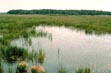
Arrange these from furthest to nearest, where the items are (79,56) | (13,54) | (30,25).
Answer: (30,25) < (79,56) < (13,54)

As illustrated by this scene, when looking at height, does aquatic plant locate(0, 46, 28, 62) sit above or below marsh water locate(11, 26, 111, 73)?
above

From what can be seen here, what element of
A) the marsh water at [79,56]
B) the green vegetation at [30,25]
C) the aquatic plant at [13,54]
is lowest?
the green vegetation at [30,25]

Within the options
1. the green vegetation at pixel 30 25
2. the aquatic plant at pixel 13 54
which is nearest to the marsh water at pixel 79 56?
the aquatic plant at pixel 13 54

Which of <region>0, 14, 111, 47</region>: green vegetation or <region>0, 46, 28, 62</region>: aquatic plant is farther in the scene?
<region>0, 14, 111, 47</region>: green vegetation

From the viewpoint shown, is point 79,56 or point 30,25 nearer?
point 79,56

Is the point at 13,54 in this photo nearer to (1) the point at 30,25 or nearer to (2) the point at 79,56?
(2) the point at 79,56

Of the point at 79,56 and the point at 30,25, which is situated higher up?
the point at 79,56

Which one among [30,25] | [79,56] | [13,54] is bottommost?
[30,25]

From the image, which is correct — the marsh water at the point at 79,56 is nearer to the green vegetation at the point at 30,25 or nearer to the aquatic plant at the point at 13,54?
the aquatic plant at the point at 13,54

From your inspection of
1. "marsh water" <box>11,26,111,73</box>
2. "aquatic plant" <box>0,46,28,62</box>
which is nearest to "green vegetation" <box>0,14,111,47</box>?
"aquatic plant" <box>0,46,28,62</box>

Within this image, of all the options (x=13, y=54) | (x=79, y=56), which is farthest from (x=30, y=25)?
(x=13, y=54)

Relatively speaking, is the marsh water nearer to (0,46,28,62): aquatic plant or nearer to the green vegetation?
(0,46,28,62): aquatic plant

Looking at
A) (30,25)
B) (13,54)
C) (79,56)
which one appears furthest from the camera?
(30,25)

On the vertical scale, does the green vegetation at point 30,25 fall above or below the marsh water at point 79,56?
below
